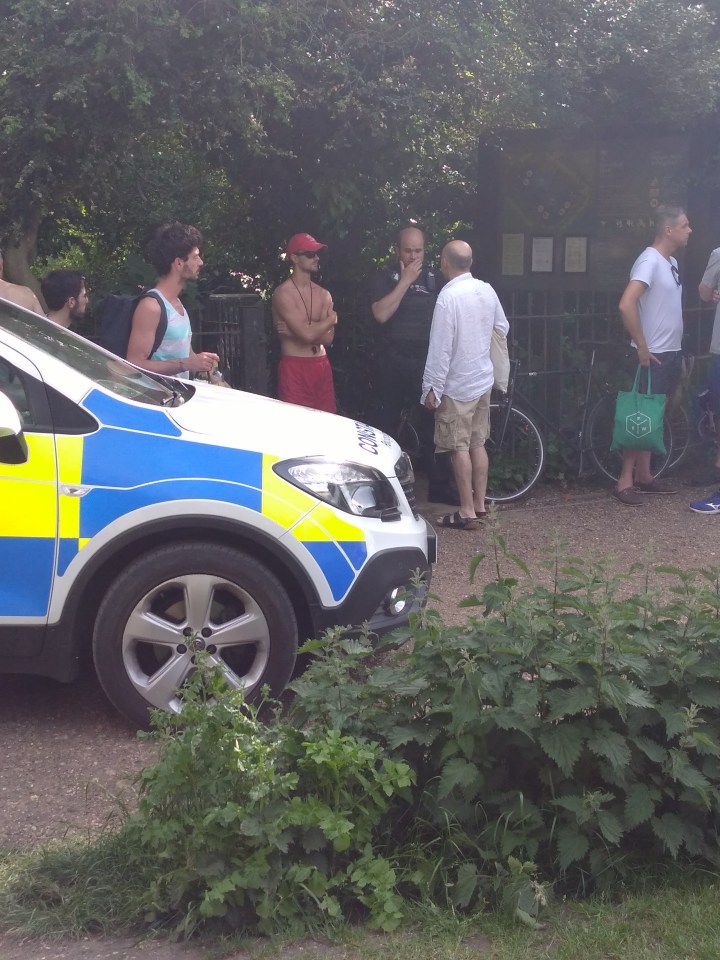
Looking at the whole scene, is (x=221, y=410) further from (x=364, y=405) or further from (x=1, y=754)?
(x=364, y=405)

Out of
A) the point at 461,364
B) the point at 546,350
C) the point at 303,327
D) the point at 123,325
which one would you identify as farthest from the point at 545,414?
the point at 123,325

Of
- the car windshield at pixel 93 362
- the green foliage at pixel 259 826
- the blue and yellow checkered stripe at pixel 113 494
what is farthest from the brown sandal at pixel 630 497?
the green foliage at pixel 259 826

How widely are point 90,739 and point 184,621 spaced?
2.02ft

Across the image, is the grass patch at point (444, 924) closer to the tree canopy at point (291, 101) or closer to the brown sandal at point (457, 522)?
the tree canopy at point (291, 101)

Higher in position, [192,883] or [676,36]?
[676,36]

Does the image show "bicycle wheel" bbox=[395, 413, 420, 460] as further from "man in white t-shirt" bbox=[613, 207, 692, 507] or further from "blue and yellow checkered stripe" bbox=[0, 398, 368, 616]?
"blue and yellow checkered stripe" bbox=[0, 398, 368, 616]

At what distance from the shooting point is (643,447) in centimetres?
905

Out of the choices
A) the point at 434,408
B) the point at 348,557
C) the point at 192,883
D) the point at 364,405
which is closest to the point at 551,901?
the point at 192,883

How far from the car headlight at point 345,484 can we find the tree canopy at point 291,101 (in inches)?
118

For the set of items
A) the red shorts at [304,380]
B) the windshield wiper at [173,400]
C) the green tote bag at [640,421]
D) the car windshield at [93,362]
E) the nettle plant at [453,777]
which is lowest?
the nettle plant at [453,777]

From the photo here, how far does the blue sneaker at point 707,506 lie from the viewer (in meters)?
8.83

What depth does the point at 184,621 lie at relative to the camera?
4770 mm

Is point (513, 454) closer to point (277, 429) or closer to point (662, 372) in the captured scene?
point (662, 372)

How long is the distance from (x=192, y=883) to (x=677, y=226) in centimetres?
678
